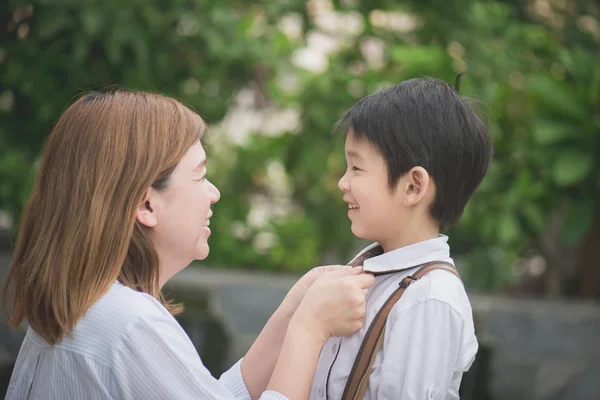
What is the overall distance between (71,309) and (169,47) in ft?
9.29

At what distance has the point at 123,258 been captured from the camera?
5.69 ft

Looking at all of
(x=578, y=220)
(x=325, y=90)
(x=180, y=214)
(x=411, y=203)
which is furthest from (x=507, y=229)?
(x=180, y=214)

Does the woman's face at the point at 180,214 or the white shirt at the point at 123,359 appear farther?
the woman's face at the point at 180,214

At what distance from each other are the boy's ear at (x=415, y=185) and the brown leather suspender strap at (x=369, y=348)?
6.4 inches

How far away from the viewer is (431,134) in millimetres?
1848

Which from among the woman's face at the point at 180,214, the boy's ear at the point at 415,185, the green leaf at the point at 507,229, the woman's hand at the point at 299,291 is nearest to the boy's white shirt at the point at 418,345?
the boy's ear at the point at 415,185

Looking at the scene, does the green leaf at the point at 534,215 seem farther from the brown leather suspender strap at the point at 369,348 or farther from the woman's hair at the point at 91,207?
the woman's hair at the point at 91,207

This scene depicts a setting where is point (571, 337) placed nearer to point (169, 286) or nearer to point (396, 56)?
point (396, 56)

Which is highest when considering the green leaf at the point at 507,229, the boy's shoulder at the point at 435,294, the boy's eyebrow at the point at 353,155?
the boy's eyebrow at the point at 353,155

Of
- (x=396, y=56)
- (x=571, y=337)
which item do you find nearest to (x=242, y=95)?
(x=396, y=56)

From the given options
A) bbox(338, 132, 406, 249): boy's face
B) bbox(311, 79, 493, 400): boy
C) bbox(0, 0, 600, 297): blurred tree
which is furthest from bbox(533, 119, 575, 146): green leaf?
bbox(338, 132, 406, 249): boy's face

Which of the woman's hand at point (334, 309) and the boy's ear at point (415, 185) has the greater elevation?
the boy's ear at point (415, 185)

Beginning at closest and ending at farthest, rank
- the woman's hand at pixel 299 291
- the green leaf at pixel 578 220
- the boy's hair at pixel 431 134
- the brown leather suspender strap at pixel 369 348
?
the brown leather suspender strap at pixel 369 348 → the boy's hair at pixel 431 134 → the woman's hand at pixel 299 291 → the green leaf at pixel 578 220

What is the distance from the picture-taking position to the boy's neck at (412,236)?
1.92 metres
